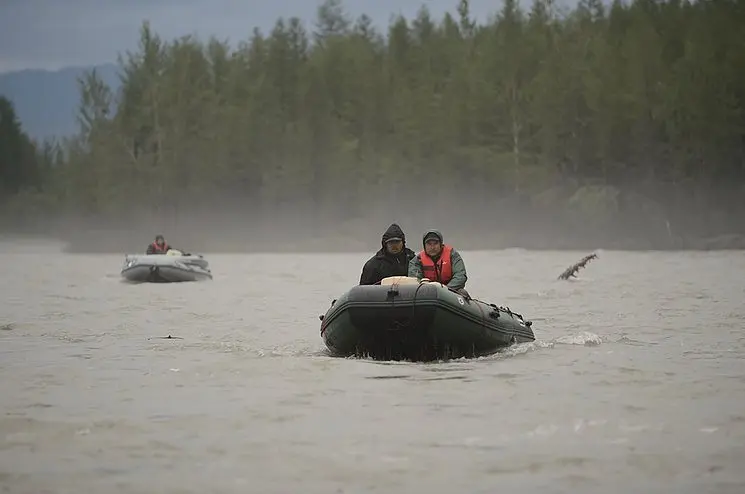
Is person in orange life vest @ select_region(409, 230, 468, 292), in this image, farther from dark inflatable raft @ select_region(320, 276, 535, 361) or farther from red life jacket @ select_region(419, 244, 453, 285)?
A: dark inflatable raft @ select_region(320, 276, 535, 361)

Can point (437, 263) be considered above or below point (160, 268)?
above

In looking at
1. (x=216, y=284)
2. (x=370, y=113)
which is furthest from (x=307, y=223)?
(x=216, y=284)

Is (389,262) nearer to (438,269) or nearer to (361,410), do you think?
(438,269)

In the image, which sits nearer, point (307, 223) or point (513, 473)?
point (513, 473)

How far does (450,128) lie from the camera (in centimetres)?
7300

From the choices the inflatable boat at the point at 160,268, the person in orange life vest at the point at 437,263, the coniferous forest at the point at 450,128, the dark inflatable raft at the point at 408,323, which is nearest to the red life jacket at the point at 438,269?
the person in orange life vest at the point at 437,263

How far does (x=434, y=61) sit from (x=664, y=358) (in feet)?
226

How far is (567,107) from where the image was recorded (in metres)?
68.2

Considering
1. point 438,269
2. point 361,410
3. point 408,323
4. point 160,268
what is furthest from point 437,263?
point 160,268

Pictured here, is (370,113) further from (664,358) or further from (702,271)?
(664,358)

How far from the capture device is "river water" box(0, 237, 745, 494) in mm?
8539

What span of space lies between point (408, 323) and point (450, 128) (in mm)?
59395

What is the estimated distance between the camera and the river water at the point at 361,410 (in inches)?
336

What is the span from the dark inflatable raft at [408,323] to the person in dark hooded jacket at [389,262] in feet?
2.84
